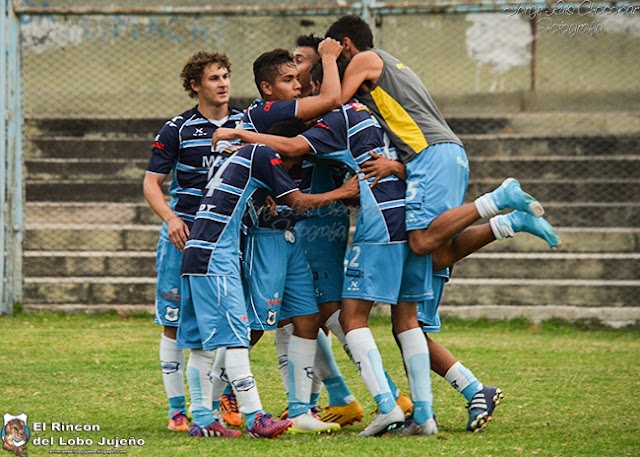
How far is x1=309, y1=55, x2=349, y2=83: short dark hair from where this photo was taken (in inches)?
261

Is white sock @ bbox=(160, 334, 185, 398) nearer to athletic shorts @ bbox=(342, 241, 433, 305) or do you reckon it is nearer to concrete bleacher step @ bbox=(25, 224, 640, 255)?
athletic shorts @ bbox=(342, 241, 433, 305)

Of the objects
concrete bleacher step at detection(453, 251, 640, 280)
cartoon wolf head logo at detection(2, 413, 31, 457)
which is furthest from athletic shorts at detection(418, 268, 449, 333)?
concrete bleacher step at detection(453, 251, 640, 280)

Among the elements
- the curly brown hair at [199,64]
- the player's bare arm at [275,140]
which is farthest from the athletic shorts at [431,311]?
the curly brown hair at [199,64]

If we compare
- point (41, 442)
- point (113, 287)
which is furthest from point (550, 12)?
point (41, 442)

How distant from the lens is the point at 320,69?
664 cm

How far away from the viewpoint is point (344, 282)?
6.27 m

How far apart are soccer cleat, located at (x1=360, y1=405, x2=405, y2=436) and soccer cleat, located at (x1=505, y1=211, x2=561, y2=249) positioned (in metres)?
1.20

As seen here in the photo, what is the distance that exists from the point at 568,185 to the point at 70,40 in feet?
21.9

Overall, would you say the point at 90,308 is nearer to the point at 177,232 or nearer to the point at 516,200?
the point at 177,232

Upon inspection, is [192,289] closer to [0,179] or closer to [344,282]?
[344,282]

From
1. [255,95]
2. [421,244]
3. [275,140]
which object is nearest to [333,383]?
[421,244]

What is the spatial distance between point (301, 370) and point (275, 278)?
1.78 ft

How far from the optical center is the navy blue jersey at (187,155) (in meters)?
6.61

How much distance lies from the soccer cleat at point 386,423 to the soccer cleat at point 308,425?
0.28m
